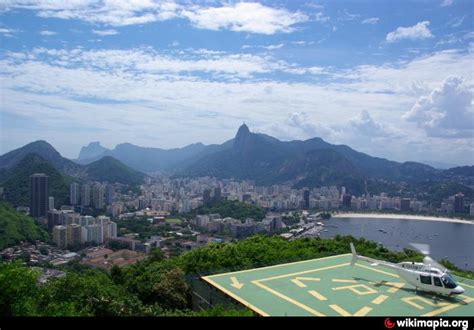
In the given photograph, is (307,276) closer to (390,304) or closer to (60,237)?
(390,304)

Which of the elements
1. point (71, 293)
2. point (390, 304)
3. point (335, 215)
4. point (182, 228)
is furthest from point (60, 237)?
point (335, 215)

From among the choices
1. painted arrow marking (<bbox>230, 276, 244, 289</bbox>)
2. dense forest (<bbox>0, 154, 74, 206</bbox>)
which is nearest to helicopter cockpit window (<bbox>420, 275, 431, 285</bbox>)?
painted arrow marking (<bbox>230, 276, 244, 289</bbox>)

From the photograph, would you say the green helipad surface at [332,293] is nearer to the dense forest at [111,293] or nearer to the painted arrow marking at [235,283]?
the painted arrow marking at [235,283]

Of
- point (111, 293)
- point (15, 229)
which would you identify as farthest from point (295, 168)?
point (111, 293)

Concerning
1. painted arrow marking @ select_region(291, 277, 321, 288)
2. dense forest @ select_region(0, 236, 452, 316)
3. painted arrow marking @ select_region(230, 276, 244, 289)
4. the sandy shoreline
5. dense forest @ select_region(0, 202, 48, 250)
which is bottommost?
the sandy shoreline

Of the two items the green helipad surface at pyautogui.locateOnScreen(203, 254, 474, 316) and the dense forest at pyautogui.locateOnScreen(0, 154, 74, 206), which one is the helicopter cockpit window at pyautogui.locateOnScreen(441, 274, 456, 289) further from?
the dense forest at pyautogui.locateOnScreen(0, 154, 74, 206)

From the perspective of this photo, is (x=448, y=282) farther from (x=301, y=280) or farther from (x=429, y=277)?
(x=301, y=280)
